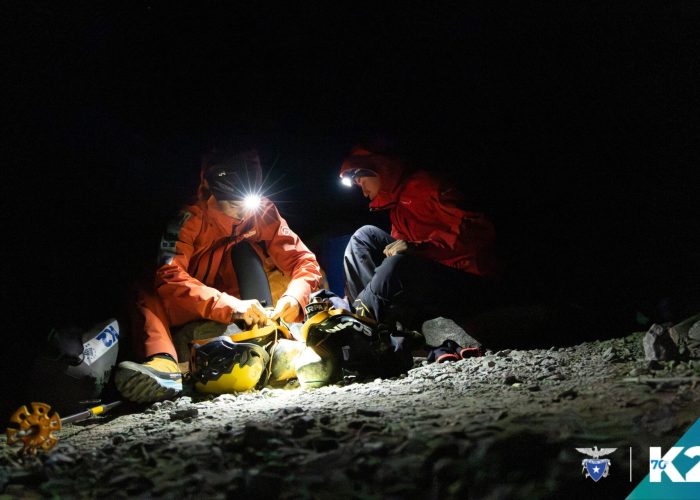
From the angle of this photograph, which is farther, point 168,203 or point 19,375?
point 168,203

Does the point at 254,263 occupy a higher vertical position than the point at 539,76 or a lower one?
lower

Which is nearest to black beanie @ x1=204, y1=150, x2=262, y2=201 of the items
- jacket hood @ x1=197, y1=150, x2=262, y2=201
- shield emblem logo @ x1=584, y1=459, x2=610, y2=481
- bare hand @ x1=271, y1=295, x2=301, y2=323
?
jacket hood @ x1=197, y1=150, x2=262, y2=201

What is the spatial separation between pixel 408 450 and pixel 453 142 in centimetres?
536

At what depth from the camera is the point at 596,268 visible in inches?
194

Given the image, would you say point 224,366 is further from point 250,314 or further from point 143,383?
point 250,314

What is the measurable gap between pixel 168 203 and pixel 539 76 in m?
5.70

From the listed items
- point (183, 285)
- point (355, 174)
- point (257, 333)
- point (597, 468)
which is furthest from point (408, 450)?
point (355, 174)

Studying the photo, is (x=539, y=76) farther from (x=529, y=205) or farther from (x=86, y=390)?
(x=86, y=390)

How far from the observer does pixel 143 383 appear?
9.88 feet

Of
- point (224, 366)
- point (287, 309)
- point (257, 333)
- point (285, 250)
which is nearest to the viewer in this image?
point (224, 366)

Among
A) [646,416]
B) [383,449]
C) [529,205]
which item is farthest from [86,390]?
[529,205]

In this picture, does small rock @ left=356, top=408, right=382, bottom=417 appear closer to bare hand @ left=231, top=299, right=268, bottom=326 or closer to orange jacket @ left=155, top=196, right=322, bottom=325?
bare hand @ left=231, top=299, right=268, bottom=326

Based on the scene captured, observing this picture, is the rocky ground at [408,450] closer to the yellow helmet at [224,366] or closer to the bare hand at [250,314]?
the yellow helmet at [224,366]

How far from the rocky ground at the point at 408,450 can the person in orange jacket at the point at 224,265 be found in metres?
1.66
